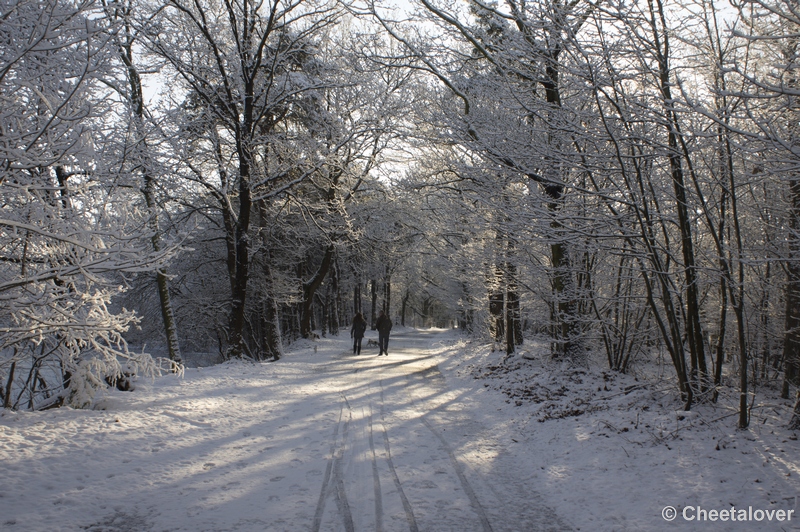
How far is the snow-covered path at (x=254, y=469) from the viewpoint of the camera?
3977 millimetres

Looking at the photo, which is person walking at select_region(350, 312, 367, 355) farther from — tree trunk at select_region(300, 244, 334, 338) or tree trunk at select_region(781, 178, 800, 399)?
tree trunk at select_region(781, 178, 800, 399)

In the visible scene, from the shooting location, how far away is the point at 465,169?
9.57 metres

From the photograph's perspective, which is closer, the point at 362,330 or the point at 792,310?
the point at 792,310

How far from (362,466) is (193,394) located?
178 inches

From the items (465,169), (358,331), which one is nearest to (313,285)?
(358,331)

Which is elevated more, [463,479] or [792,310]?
[792,310]

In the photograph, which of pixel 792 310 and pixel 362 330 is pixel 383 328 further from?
pixel 792 310

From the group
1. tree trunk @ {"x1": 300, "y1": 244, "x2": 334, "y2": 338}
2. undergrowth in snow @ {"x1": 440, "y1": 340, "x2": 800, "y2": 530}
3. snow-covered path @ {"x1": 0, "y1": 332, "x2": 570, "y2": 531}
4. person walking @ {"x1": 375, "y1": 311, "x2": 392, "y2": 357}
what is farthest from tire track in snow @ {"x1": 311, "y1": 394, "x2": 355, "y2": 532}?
tree trunk @ {"x1": 300, "y1": 244, "x2": 334, "y2": 338}

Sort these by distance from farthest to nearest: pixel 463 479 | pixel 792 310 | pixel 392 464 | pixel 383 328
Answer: pixel 383 328 < pixel 792 310 < pixel 392 464 < pixel 463 479

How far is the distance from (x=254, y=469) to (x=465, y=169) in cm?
701

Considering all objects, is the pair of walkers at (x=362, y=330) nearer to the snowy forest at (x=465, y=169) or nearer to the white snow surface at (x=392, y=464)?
the snowy forest at (x=465, y=169)

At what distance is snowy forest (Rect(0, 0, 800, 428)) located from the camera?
478 cm

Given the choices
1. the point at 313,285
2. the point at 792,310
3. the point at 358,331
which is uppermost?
the point at 313,285

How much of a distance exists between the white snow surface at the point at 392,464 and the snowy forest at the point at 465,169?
78 centimetres
